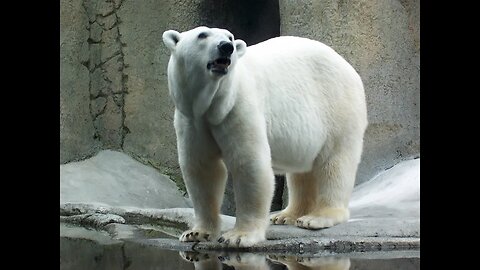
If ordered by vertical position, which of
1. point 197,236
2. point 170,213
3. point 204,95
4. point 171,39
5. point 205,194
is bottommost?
point 170,213

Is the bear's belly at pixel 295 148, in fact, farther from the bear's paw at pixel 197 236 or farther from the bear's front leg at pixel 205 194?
the bear's paw at pixel 197 236

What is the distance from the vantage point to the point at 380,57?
562 centimetres

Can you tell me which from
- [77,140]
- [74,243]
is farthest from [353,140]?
[77,140]

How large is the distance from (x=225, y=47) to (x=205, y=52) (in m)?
0.11

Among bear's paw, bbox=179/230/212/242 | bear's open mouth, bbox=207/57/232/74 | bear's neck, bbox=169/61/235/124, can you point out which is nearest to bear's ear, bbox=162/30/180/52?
bear's neck, bbox=169/61/235/124

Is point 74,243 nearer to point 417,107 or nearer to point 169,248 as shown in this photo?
point 169,248

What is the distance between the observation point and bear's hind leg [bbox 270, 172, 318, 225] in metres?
4.14

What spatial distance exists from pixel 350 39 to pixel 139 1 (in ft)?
6.10

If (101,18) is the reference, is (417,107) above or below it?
below

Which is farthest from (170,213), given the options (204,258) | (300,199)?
(204,258)

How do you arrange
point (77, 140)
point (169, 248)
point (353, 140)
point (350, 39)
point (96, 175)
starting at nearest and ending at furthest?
point (169, 248) < point (353, 140) < point (350, 39) < point (96, 175) < point (77, 140)

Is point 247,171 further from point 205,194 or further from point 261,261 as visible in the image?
point 261,261

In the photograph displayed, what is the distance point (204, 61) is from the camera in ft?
10.8

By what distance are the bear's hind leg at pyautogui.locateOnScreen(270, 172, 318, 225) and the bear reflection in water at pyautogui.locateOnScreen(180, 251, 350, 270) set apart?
→ 835mm
